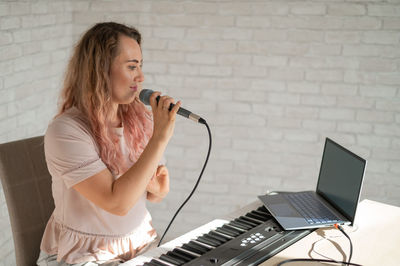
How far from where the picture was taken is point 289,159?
10.9ft

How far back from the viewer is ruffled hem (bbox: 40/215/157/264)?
172 cm

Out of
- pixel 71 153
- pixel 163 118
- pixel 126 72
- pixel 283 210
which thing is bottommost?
pixel 283 210

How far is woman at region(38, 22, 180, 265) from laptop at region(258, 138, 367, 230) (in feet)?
1.72

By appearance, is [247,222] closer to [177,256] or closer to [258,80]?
[177,256]

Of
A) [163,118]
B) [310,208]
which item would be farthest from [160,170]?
[310,208]

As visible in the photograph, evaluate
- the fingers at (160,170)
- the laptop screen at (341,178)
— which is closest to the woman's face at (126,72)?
the fingers at (160,170)

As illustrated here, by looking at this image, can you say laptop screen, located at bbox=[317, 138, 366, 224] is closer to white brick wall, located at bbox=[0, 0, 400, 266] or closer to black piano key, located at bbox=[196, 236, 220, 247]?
black piano key, located at bbox=[196, 236, 220, 247]

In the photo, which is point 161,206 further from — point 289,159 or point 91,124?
point 91,124

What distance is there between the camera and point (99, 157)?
1729 millimetres

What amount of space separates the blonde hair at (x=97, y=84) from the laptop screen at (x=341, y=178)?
80 centimetres

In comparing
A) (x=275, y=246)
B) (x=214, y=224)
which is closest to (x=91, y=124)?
(x=214, y=224)

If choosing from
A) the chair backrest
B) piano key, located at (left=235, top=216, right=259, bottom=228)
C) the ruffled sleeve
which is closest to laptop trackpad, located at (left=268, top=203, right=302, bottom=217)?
piano key, located at (left=235, top=216, right=259, bottom=228)

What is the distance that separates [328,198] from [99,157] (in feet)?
2.89

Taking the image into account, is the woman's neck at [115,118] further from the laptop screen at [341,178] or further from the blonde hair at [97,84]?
the laptop screen at [341,178]
